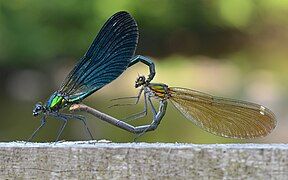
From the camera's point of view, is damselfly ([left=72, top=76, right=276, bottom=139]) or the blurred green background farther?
the blurred green background

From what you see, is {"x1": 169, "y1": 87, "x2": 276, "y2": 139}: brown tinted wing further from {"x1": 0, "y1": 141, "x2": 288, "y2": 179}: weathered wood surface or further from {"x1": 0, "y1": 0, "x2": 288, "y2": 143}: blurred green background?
{"x1": 0, "y1": 0, "x2": 288, "y2": 143}: blurred green background

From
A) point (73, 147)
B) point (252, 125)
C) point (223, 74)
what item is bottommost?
point (73, 147)

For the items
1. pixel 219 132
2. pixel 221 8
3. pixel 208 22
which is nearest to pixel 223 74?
pixel 221 8

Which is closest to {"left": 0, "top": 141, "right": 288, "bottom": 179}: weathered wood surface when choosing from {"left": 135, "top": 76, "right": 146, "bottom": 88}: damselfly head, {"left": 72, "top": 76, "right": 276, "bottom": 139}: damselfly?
{"left": 72, "top": 76, "right": 276, "bottom": 139}: damselfly

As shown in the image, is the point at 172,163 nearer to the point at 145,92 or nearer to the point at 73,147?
the point at 73,147

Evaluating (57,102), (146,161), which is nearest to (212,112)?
(57,102)

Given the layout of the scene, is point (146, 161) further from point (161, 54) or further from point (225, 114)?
point (161, 54)
